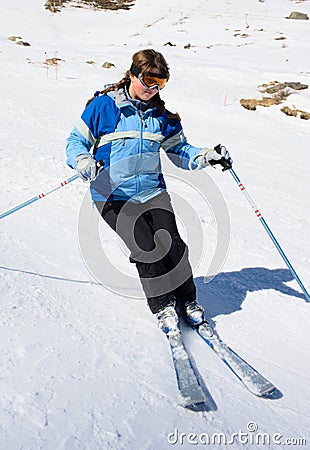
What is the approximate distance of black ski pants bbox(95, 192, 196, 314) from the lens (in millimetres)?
3109

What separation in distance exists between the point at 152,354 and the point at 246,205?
3916mm

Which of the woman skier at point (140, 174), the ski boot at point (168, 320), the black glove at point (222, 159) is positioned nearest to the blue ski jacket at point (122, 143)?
the woman skier at point (140, 174)

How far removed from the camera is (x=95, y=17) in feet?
140

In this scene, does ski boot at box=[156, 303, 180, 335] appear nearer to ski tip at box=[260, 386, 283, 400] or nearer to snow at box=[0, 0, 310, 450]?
snow at box=[0, 0, 310, 450]

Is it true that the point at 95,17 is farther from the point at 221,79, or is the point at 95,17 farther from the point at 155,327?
the point at 155,327

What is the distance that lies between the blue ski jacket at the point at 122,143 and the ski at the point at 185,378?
3.49ft

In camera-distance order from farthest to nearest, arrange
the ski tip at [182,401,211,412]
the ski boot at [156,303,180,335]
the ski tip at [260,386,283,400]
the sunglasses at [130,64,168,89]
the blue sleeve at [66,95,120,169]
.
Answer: the blue sleeve at [66,95,120,169] < the sunglasses at [130,64,168,89] < the ski boot at [156,303,180,335] < the ski tip at [260,386,283,400] < the ski tip at [182,401,211,412]

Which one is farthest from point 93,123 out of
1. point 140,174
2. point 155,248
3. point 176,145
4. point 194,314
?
point 194,314

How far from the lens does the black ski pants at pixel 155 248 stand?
3.11m

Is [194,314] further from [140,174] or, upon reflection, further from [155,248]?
[140,174]

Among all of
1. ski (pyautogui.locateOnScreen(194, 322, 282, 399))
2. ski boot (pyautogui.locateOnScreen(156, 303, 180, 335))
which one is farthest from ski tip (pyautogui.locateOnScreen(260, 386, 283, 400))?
ski boot (pyautogui.locateOnScreen(156, 303, 180, 335))

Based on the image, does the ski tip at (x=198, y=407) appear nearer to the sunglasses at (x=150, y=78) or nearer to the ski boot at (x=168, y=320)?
the ski boot at (x=168, y=320)

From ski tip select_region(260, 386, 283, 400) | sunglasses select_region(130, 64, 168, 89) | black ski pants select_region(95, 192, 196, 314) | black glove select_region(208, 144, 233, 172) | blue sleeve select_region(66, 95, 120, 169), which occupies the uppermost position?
sunglasses select_region(130, 64, 168, 89)

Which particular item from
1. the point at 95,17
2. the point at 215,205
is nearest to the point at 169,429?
the point at 215,205
